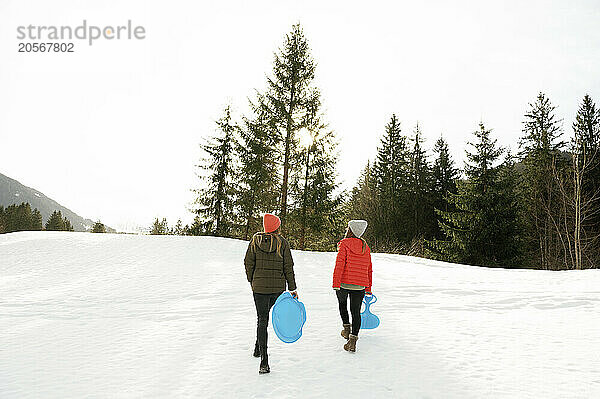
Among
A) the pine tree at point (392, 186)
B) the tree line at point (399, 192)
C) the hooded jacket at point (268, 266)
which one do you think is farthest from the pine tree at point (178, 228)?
the hooded jacket at point (268, 266)

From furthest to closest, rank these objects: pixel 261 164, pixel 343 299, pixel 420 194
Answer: pixel 420 194 < pixel 261 164 < pixel 343 299

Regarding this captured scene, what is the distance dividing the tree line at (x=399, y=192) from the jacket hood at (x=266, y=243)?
17.3 m

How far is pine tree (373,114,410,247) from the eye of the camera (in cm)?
3448

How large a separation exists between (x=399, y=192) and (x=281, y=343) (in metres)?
33.7

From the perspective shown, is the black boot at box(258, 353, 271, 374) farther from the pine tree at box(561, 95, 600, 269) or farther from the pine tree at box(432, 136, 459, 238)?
the pine tree at box(432, 136, 459, 238)

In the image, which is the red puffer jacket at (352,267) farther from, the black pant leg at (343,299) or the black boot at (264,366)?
the black boot at (264,366)

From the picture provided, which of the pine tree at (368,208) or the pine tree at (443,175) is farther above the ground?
the pine tree at (443,175)

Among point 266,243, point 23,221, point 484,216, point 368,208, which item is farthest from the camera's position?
point 23,221

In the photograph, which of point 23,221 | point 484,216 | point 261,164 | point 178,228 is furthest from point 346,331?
point 23,221

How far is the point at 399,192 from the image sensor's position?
38656 millimetres

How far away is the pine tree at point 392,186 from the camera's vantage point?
3448 centimetres

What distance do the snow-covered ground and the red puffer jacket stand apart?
111 cm

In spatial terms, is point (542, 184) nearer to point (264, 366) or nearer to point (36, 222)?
point (264, 366)

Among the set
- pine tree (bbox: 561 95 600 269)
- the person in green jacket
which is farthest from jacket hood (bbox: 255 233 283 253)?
pine tree (bbox: 561 95 600 269)
